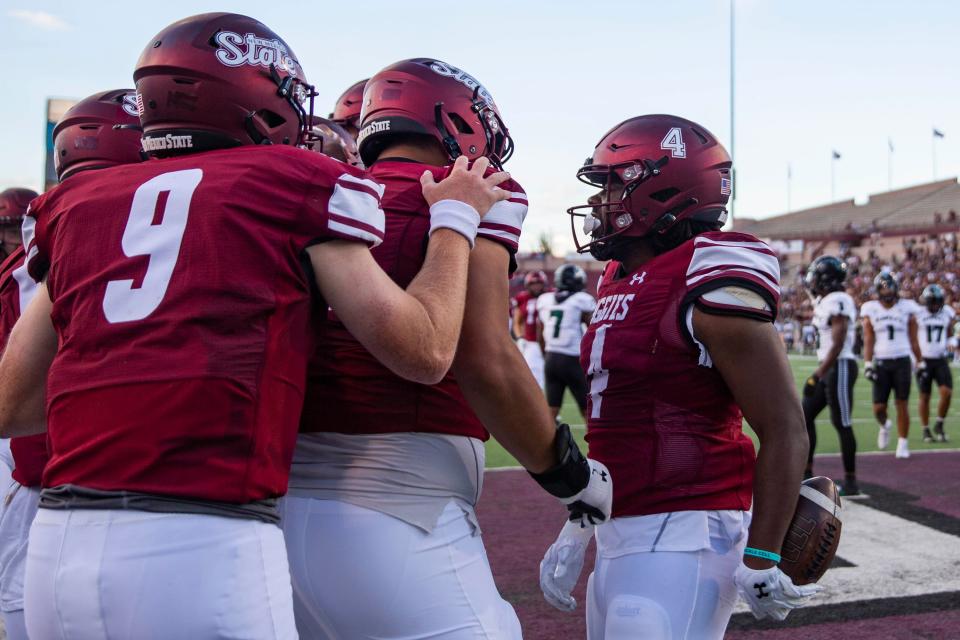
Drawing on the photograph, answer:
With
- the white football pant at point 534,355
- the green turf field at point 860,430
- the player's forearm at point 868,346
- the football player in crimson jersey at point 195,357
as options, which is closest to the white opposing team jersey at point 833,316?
the green turf field at point 860,430

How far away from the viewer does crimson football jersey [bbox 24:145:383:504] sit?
1.43 metres

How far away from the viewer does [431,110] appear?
6.79ft

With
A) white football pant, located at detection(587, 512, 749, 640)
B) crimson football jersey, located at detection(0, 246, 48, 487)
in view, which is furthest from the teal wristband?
crimson football jersey, located at detection(0, 246, 48, 487)

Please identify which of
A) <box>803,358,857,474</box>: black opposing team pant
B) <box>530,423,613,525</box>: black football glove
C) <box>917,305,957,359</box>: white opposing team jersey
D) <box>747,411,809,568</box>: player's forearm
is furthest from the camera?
<box>917,305,957,359</box>: white opposing team jersey

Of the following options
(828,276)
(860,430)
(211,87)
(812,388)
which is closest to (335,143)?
(211,87)

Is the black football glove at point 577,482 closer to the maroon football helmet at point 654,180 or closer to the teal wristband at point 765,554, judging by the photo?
the teal wristband at point 765,554

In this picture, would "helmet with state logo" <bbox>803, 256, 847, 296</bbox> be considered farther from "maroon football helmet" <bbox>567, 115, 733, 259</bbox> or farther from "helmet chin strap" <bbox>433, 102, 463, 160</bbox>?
"helmet chin strap" <bbox>433, 102, 463, 160</bbox>

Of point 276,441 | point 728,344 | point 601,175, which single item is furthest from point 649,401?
point 276,441

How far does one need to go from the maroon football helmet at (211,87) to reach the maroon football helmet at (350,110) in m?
2.67

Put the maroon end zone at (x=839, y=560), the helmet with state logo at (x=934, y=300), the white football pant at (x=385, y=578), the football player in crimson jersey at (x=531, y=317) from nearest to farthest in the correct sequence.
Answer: the white football pant at (x=385, y=578) < the maroon end zone at (x=839, y=560) < the helmet with state logo at (x=934, y=300) < the football player in crimson jersey at (x=531, y=317)

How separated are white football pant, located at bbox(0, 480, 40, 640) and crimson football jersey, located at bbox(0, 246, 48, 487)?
49mm

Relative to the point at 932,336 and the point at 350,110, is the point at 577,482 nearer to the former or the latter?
the point at 350,110

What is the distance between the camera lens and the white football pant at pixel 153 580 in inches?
53.7

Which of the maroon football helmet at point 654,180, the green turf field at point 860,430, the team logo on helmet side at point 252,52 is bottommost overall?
the green turf field at point 860,430
